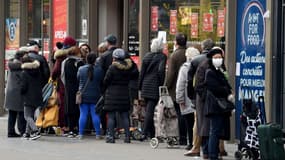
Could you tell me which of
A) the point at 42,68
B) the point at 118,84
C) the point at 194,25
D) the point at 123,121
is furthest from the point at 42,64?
the point at 194,25

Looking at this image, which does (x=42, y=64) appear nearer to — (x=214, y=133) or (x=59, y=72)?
(x=59, y=72)

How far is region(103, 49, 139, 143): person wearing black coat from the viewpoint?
14.4 meters

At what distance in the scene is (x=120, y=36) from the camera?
61.2 ft

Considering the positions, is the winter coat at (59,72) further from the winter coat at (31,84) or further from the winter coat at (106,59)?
the winter coat at (106,59)

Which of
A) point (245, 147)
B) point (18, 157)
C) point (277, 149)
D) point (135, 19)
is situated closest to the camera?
point (277, 149)

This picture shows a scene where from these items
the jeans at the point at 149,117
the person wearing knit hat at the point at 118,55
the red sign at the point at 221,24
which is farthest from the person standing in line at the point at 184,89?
the red sign at the point at 221,24

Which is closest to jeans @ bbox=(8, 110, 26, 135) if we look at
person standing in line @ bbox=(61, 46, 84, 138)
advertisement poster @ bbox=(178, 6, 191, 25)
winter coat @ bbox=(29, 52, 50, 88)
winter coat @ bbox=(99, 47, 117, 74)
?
winter coat @ bbox=(29, 52, 50, 88)

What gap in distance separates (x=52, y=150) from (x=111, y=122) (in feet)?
4.24

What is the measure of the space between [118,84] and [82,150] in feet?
4.74

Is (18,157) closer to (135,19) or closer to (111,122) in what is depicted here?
(111,122)

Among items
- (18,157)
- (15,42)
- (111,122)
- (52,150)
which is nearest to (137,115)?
(111,122)

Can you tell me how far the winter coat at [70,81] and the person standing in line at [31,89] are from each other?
530mm

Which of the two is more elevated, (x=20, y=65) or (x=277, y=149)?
(x=20, y=65)

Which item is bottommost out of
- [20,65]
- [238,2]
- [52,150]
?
[52,150]
